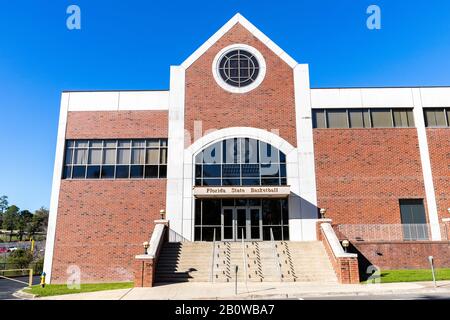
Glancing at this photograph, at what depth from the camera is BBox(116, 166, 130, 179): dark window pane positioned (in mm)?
22122

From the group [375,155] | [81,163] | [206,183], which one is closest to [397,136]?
[375,155]

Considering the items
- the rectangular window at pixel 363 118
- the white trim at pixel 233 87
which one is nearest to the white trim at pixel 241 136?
the rectangular window at pixel 363 118

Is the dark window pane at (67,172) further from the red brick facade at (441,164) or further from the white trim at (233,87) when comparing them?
the red brick facade at (441,164)

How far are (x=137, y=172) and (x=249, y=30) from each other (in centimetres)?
1296

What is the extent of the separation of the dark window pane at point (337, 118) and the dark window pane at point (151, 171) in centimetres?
1213

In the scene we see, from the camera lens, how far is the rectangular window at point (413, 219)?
20.8 meters

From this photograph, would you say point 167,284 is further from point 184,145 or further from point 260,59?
point 260,59

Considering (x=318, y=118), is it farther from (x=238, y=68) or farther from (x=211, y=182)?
(x=211, y=182)

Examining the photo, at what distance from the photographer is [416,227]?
2088 centimetres

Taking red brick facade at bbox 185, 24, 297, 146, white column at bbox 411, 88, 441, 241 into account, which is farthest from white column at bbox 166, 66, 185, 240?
white column at bbox 411, 88, 441, 241

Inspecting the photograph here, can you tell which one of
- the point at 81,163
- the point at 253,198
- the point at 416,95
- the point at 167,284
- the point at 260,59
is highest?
the point at 260,59

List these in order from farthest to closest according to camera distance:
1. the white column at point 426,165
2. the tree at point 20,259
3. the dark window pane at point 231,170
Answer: the tree at point 20,259 < the dark window pane at point 231,170 < the white column at point 426,165

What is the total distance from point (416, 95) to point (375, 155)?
18.2 feet
